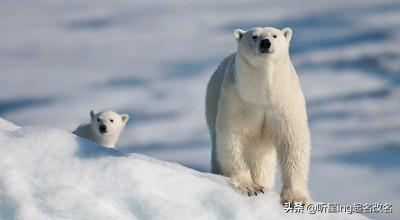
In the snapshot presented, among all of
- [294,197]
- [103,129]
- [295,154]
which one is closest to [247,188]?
[294,197]

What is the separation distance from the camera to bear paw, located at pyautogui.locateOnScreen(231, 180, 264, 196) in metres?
5.59

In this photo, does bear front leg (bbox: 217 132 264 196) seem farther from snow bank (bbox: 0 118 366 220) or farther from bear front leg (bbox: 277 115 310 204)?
snow bank (bbox: 0 118 366 220)

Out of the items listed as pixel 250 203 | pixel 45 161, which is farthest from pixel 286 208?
pixel 45 161

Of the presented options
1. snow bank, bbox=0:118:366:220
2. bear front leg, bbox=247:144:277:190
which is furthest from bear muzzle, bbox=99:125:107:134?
snow bank, bbox=0:118:366:220

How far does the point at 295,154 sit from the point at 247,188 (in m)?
0.73

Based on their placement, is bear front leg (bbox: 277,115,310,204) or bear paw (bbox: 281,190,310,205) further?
bear front leg (bbox: 277,115,310,204)

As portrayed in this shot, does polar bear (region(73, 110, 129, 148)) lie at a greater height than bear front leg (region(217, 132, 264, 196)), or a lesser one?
lesser

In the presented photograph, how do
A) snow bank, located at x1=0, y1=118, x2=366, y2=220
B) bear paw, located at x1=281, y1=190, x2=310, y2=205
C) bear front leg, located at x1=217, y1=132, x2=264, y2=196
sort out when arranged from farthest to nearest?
bear front leg, located at x1=217, y1=132, x2=264, y2=196 < bear paw, located at x1=281, y1=190, x2=310, y2=205 < snow bank, located at x1=0, y1=118, x2=366, y2=220

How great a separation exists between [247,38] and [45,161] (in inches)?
74.6

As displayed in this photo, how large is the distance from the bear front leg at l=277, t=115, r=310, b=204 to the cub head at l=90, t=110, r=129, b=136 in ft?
14.7

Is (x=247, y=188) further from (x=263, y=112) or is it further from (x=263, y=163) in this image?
Answer: (x=263, y=163)

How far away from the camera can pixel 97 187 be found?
4.95 metres

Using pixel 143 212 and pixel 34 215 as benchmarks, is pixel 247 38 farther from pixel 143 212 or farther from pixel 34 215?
pixel 34 215

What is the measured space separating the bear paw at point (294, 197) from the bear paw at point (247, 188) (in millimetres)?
180
